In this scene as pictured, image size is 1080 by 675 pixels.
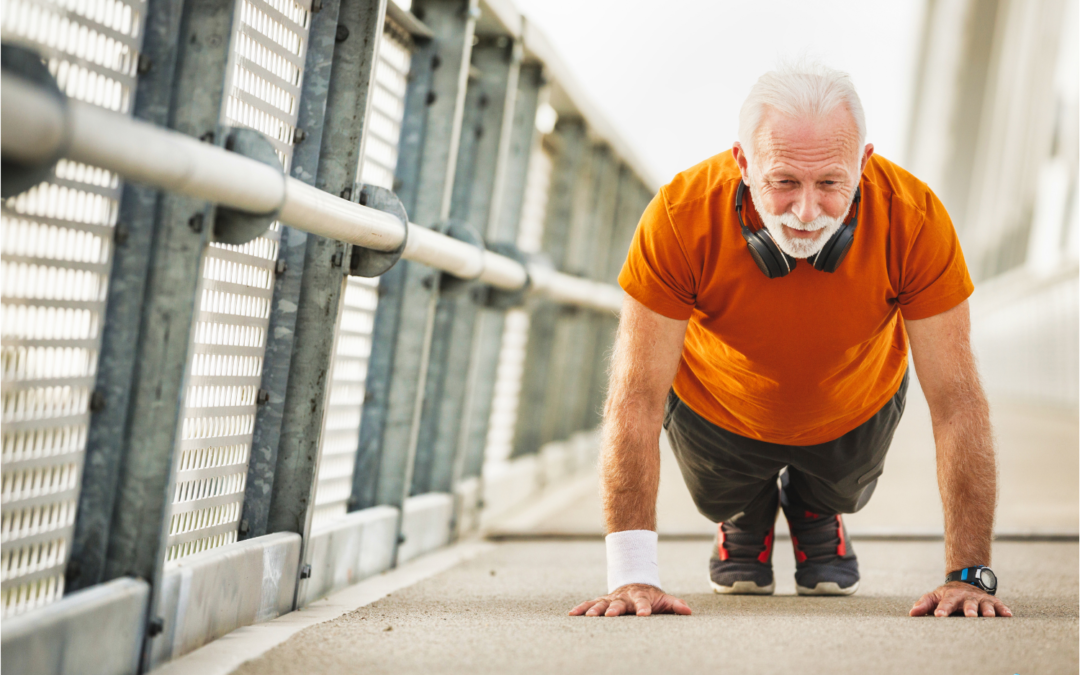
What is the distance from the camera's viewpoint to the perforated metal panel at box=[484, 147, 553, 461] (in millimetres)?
5988

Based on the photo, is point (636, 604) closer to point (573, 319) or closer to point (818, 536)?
point (818, 536)

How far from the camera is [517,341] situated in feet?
20.7

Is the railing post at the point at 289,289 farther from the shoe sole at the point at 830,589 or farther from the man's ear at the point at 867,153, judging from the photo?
the shoe sole at the point at 830,589

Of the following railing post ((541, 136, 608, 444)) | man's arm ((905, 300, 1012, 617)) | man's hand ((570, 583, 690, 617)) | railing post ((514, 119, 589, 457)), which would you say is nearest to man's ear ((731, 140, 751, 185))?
man's arm ((905, 300, 1012, 617))

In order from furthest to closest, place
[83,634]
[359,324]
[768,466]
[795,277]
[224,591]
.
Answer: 1. [359,324]
2. [768,466]
3. [795,277]
4. [224,591]
5. [83,634]

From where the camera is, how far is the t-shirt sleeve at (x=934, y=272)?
2.34 meters

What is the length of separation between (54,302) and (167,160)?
43 cm

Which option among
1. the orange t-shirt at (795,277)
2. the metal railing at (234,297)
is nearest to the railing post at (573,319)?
the metal railing at (234,297)

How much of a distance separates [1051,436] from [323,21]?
381 inches

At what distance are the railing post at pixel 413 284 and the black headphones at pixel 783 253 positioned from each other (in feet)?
5.08

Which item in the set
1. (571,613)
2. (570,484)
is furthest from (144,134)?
(570,484)

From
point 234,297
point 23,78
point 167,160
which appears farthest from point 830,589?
point 23,78

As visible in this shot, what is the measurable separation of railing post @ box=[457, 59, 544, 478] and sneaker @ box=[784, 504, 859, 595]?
85.5 inches

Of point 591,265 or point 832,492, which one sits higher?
point 591,265
